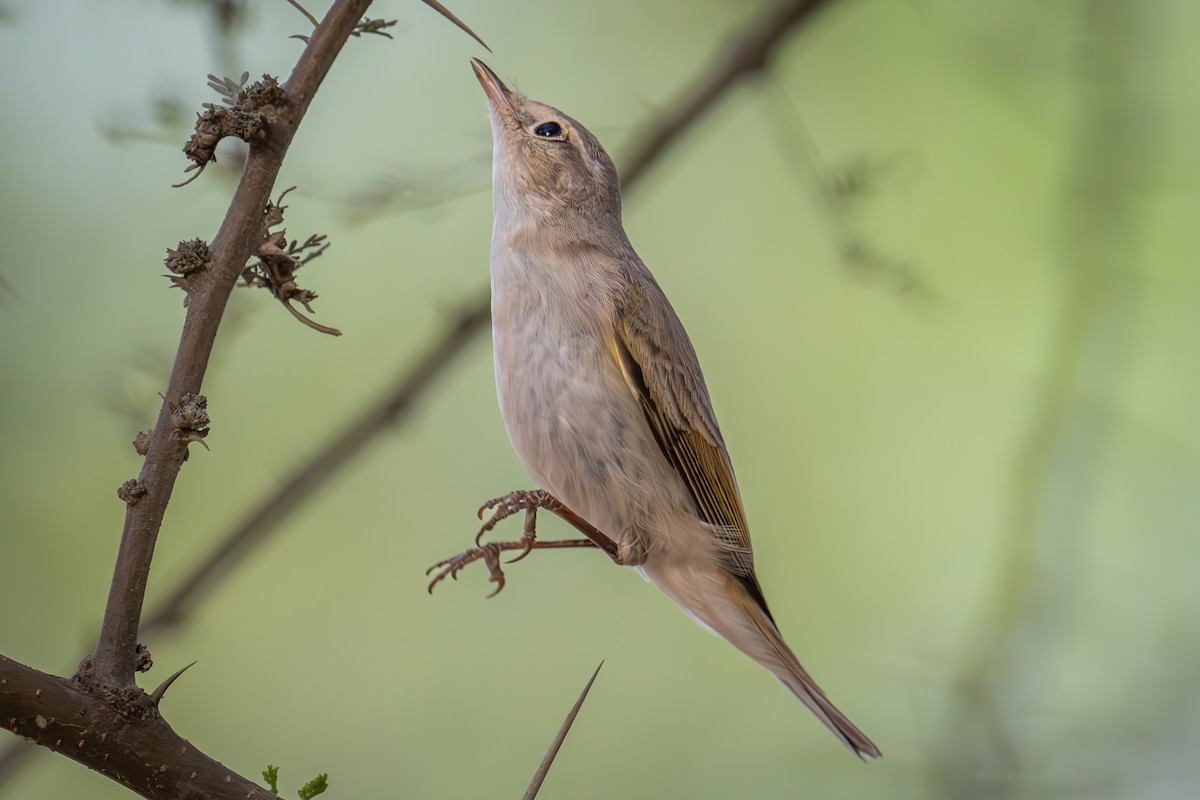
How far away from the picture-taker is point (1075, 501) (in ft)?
6.37

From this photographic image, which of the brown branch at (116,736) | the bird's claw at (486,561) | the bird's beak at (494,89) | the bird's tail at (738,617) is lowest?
the brown branch at (116,736)

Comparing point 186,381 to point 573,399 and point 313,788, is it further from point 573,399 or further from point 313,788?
point 573,399

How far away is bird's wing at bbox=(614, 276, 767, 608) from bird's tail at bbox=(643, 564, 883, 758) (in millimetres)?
23

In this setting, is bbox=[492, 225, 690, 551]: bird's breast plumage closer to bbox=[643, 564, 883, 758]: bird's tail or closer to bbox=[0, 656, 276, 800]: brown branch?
bbox=[643, 564, 883, 758]: bird's tail

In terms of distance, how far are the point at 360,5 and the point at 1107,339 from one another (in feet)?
4.94

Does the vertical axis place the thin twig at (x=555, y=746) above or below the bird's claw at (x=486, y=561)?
below

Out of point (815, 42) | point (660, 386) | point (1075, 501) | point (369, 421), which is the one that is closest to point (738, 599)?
point (660, 386)

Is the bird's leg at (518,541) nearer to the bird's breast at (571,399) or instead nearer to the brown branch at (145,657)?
the bird's breast at (571,399)

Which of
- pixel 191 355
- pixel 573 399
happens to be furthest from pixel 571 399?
pixel 191 355

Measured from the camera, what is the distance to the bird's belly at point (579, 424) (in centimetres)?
139

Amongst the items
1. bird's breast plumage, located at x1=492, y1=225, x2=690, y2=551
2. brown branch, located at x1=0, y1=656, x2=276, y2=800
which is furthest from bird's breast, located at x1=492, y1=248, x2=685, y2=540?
brown branch, located at x1=0, y1=656, x2=276, y2=800

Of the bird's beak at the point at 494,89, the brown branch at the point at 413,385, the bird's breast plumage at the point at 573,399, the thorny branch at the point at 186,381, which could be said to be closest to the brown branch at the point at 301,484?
the brown branch at the point at 413,385

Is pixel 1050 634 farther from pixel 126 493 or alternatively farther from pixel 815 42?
pixel 126 493

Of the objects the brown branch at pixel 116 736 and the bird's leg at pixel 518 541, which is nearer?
the brown branch at pixel 116 736
